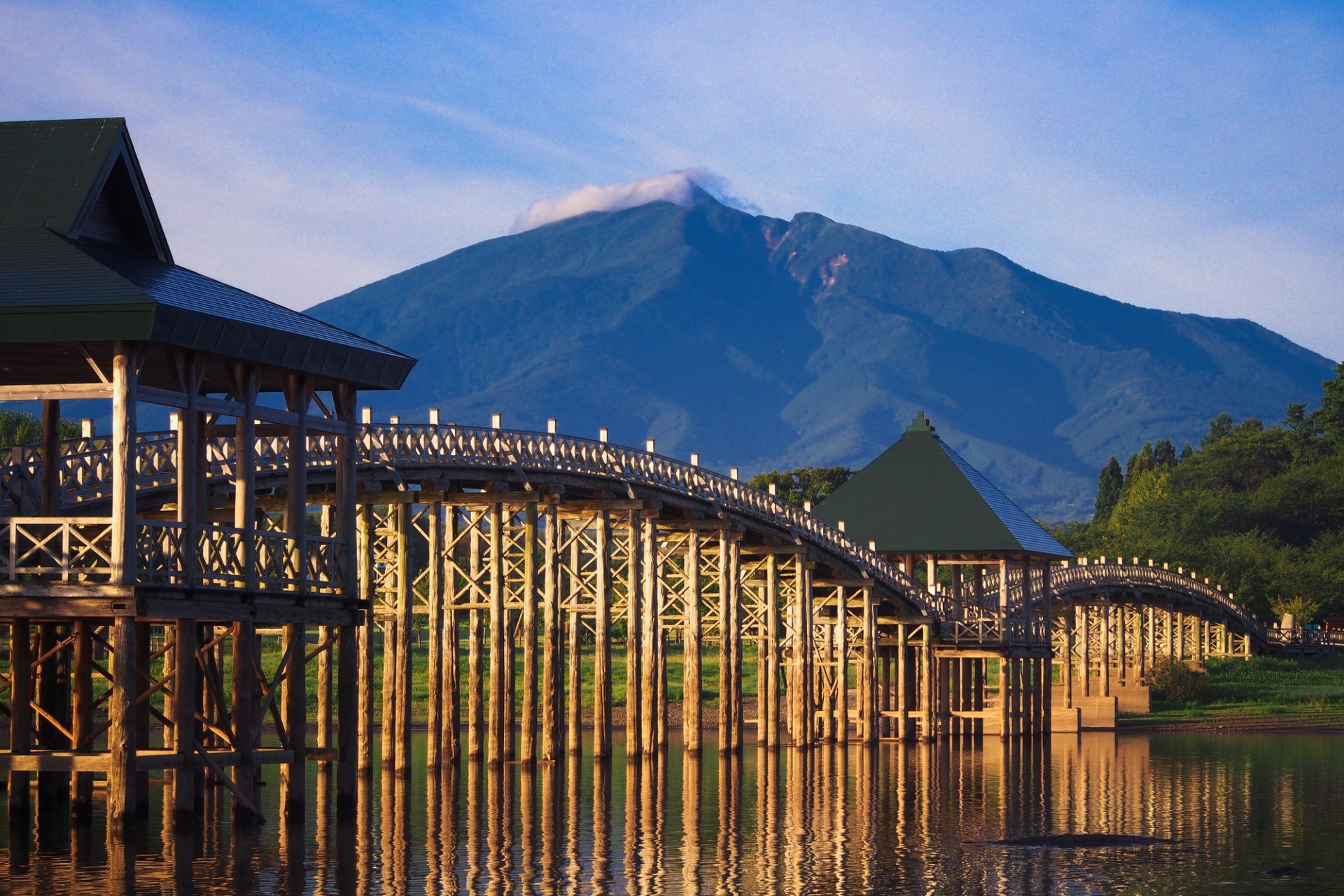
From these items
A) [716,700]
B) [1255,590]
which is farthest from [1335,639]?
[716,700]

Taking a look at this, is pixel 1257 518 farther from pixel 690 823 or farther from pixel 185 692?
pixel 185 692

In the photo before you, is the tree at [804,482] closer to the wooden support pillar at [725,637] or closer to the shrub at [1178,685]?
the shrub at [1178,685]

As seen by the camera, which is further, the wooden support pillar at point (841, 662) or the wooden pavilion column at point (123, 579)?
the wooden support pillar at point (841, 662)

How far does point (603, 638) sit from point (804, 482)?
73.5 m

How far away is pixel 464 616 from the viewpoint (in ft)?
292

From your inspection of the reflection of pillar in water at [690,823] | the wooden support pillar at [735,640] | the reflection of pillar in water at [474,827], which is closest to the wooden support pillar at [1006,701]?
the wooden support pillar at [735,640]

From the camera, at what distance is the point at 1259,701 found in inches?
3098

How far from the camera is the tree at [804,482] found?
114 m

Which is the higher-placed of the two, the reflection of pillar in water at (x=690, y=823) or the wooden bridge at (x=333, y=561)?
the wooden bridge at (x=333, y=561)

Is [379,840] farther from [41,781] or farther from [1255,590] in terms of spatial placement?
[1255,590]

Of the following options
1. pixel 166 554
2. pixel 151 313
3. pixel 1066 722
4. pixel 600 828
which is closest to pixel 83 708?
pixel 166 554

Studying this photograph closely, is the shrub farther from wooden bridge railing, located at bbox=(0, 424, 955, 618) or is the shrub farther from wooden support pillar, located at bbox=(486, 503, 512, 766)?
wooden support pillar, located at bbox=(486, 503, 512, 766)

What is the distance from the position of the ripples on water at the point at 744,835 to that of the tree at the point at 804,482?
206 ft

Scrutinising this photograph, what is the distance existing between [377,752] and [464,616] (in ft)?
113
